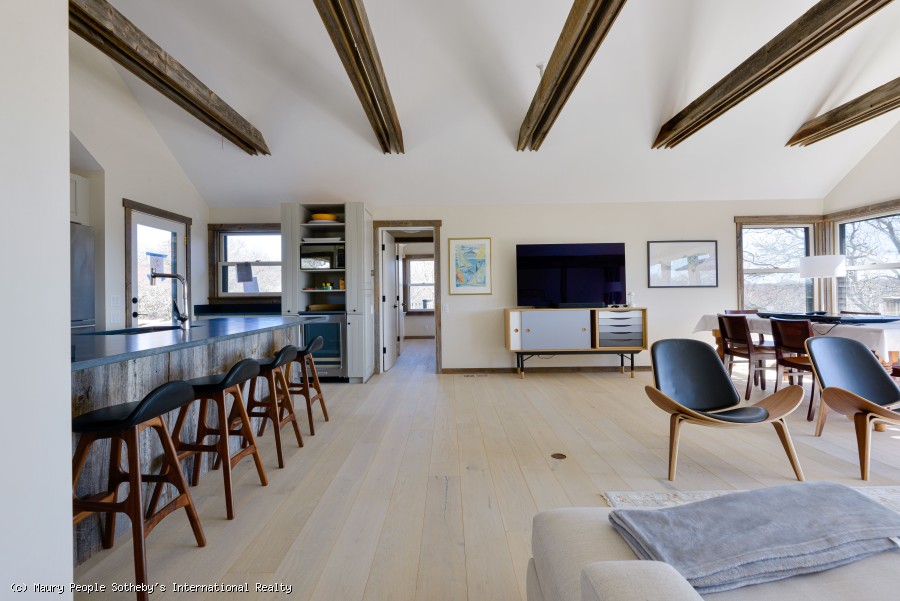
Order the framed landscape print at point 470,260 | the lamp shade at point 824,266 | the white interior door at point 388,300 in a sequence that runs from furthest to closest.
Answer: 1. the white interior door at point 388,300
2. the framed landscape print at point 470,260
3. the lamp shade at point 824,266

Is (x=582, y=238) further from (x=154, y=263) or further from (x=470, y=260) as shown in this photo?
(x=154, y=263)

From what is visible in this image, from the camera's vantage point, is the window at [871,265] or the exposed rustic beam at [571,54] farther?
the window at [871,265]

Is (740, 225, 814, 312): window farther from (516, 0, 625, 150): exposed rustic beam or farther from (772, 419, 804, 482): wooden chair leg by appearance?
(772, 419, 804, 482): wooden chair leg

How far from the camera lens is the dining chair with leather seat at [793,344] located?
3.48 metres

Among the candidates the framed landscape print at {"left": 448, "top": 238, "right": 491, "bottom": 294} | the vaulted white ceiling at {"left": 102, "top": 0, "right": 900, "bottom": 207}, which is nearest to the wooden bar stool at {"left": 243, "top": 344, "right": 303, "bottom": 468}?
the vaulted white ceiling at {"left": 102, "top": 0, "right": 900, "bottom": 207}

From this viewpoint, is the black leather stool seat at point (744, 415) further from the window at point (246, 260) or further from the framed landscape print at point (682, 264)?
the window at point (246, 260)

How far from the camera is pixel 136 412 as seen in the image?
1391 millimetres

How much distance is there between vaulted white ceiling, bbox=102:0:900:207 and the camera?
340 cm

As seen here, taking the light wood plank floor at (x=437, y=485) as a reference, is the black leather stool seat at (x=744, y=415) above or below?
above

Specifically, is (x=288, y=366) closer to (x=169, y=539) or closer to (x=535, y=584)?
(x=169, y=539)

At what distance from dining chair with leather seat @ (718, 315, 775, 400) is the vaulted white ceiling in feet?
6.68

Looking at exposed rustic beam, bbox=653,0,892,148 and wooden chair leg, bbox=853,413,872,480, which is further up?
exposed rustic beam, bbox=653,0,892,148

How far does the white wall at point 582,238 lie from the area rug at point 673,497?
3.37 m

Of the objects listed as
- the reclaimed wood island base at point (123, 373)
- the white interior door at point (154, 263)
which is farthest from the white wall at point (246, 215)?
the reclaimed wood island base at point (123, 373)
